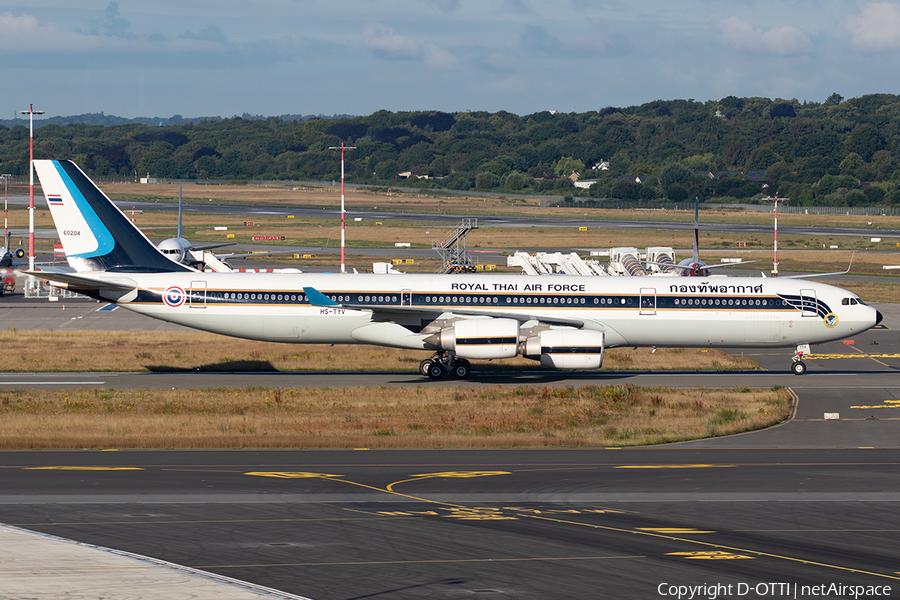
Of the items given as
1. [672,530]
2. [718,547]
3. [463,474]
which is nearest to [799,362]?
[463,474]

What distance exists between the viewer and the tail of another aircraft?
1577 inches

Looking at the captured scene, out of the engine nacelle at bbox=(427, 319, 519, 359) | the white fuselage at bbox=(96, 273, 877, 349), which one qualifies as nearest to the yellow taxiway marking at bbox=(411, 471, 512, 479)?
the engine nacelle at bbox=(427, 319, 519, 359)

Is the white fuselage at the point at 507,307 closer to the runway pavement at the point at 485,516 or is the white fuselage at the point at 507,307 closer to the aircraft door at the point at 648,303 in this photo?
the aircraft door at the point at 648,303

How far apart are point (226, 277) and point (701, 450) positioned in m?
22.2

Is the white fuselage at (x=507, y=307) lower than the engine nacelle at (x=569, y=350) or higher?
higher

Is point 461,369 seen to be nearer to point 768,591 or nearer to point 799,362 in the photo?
point 799,362

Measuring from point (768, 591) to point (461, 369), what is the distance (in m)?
26.1

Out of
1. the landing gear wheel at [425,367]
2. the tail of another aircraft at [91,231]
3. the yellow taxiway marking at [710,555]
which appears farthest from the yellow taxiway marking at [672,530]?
the tail of another aircraft at [91,231]

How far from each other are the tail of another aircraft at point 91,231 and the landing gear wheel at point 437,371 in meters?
12.2

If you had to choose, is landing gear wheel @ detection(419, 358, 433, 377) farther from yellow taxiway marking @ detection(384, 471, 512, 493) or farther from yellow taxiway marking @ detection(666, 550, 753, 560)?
yellow taxiway marking @ detection(666, 550, 753, 560)

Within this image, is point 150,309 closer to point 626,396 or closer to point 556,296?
point 556,296

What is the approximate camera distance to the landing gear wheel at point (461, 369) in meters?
40.3

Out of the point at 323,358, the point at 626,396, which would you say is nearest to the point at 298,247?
the point at 323,358

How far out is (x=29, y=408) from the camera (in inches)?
1266
